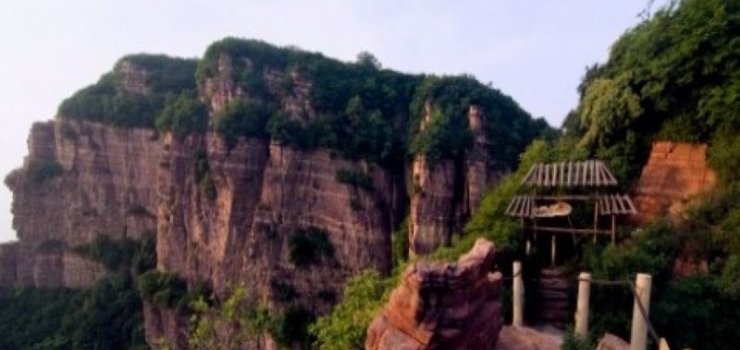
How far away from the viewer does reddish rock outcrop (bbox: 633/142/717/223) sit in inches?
→ 602

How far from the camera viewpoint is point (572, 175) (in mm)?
14945

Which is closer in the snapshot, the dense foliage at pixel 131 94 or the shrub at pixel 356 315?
the shrub at pixel 356 315

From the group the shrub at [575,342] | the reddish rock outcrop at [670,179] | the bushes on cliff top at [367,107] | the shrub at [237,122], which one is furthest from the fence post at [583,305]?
the shrub at [237,122]

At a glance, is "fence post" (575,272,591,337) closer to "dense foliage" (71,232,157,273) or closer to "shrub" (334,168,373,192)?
"shrub" (334,168,373,192)

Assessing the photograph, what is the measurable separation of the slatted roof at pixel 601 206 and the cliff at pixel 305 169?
57.7 feet

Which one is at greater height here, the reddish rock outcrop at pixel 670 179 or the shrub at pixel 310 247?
the reddish rock outcrop at pixel 670 179

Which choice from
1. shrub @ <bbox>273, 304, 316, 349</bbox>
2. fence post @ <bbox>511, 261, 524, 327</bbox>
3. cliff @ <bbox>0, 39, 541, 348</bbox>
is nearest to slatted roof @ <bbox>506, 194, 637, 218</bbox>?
fence post @ <bbox>511, 261, 524, 327</bbox>

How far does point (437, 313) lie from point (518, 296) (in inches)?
138

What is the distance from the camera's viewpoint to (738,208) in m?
13.5

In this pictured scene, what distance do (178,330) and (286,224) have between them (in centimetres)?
887

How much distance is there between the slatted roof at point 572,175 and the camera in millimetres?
14664

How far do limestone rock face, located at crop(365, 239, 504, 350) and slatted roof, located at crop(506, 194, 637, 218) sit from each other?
4.46 m

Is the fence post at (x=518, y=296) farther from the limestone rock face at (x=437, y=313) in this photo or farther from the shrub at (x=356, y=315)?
the shrub at (x=356, y=315)

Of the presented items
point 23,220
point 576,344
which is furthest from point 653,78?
point 23,220
